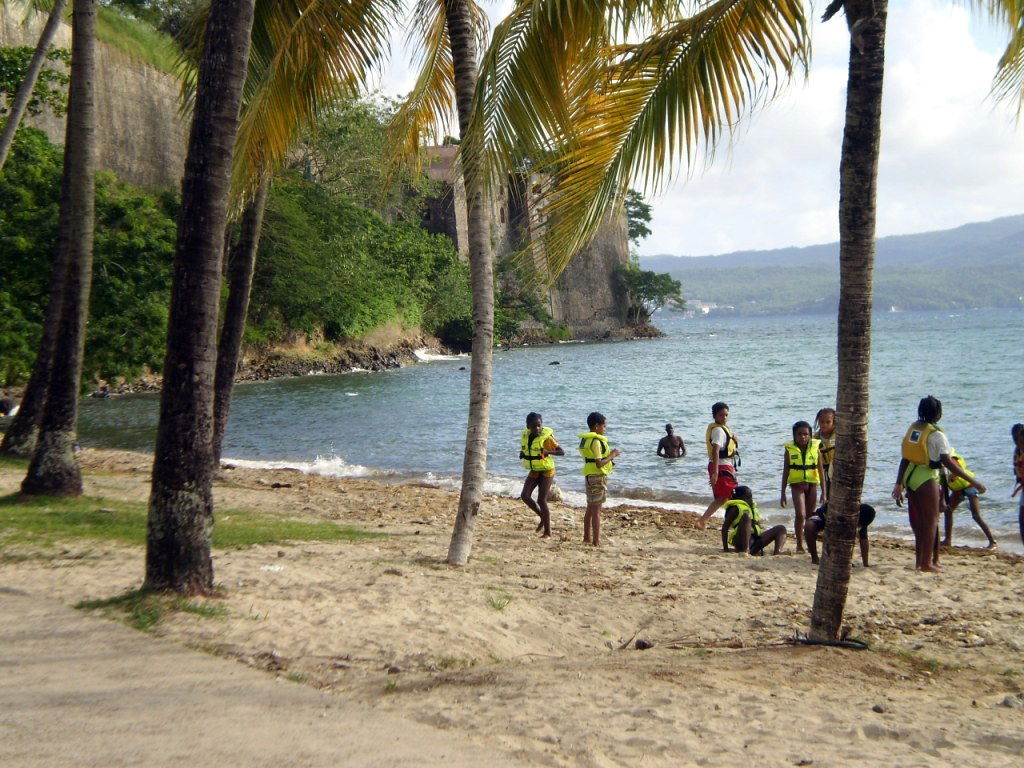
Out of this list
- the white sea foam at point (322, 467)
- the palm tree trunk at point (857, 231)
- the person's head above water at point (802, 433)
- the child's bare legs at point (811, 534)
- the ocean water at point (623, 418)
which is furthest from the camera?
the white sea foam at point (322, 467)

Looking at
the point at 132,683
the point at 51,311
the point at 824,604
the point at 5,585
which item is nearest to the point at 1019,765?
the point at 824,604

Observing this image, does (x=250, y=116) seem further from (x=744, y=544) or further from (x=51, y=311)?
(x=744, y=544)

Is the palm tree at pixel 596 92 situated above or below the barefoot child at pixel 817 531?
above

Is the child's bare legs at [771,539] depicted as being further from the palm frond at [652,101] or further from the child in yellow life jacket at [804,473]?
the palm frond at [652,101]

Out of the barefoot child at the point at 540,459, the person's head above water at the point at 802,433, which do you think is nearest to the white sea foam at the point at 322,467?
the barefoot child at the point at 540,459

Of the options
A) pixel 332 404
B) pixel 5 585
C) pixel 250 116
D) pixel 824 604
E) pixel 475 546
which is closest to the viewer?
pixel 824 604

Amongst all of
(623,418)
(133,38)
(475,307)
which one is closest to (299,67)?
(475,307)

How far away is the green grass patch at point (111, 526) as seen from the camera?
8570mm

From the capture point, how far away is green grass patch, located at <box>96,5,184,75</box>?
3850 centimetres

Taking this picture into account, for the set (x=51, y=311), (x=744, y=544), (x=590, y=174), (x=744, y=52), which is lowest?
(x=744, y=544)

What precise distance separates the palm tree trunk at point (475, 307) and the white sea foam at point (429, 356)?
5034cm

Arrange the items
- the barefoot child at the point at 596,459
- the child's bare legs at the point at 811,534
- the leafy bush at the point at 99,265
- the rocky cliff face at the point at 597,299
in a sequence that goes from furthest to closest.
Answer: the rocky cliff face at the point at 597,299, the leafy bush at the point at 99,265, the barefoot child at the point at 596,459, the child's bare legs at the point at 811,534

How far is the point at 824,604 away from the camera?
6.23 meters

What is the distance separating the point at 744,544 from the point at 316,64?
6.35 m
